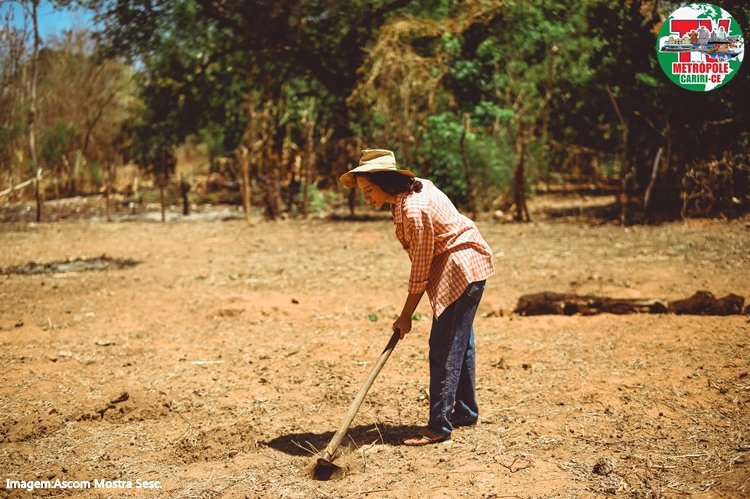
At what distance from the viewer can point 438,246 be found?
377cm

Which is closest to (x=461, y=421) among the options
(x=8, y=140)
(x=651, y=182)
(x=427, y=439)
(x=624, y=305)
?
(x=427, y=439)

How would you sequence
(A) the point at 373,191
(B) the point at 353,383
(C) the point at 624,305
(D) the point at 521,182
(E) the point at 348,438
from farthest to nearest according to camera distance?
(D) the point at 521,182 < (C) the point at 624,305 < (B) the point at 353,383 < (E) the point at 348,438 < (A) the point at 373,191

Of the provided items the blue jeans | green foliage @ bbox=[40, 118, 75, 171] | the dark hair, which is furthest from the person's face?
green foliage @ bbox=[40, 118, 75, 171]

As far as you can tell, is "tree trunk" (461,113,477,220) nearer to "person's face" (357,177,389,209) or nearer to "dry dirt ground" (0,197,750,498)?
"dry dirt ground" (0,197,750,498)

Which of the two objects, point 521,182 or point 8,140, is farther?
point 8,140

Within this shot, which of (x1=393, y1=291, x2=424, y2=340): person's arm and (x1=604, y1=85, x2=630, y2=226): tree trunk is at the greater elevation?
(x1=604, y1=85, x2=630, y2=226): tree trunk

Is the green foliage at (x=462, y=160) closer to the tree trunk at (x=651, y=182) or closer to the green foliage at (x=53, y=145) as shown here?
the tree trunk at (x=651, y=182)

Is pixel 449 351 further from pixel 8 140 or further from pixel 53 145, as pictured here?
pixel 53 145

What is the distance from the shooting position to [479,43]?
14.8m

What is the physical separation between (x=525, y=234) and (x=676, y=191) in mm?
2949

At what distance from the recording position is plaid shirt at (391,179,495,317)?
3.66 m

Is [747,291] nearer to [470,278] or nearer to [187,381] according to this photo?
[470,278]

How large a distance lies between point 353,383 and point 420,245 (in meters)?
1.70

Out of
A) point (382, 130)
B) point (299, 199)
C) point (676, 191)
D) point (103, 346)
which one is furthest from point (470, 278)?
point (299, 199)
